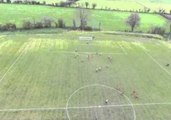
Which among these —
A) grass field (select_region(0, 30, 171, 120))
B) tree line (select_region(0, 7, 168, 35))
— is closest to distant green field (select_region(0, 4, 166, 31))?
tree line (select_region(0, 7, 168, 35))

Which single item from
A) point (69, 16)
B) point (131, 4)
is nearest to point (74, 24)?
point (69, 16)

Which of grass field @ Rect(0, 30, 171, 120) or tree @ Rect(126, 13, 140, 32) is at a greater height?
tree @ Rect(126, 13, 140, 32)

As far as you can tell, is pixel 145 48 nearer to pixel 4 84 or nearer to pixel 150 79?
pixel 150 79

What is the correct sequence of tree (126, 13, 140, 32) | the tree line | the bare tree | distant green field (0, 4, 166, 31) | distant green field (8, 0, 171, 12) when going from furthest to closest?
distant green field (8, 0, 171, 12) < distant green field (0, 4, 166, 31) < tree (126, 13, 140, 32) < the bare tree < the tree line

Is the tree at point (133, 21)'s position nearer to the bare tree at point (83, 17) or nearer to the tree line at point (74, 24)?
the tree line at point (74, 24)

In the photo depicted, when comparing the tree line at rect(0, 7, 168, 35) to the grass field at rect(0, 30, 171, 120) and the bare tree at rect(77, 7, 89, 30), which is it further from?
the grass field at rect(0, 30, 171, 120)

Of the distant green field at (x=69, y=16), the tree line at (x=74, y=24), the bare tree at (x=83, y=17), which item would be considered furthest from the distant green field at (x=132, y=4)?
the tree line at (x=74, y=24)

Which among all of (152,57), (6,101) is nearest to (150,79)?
(152,57)
